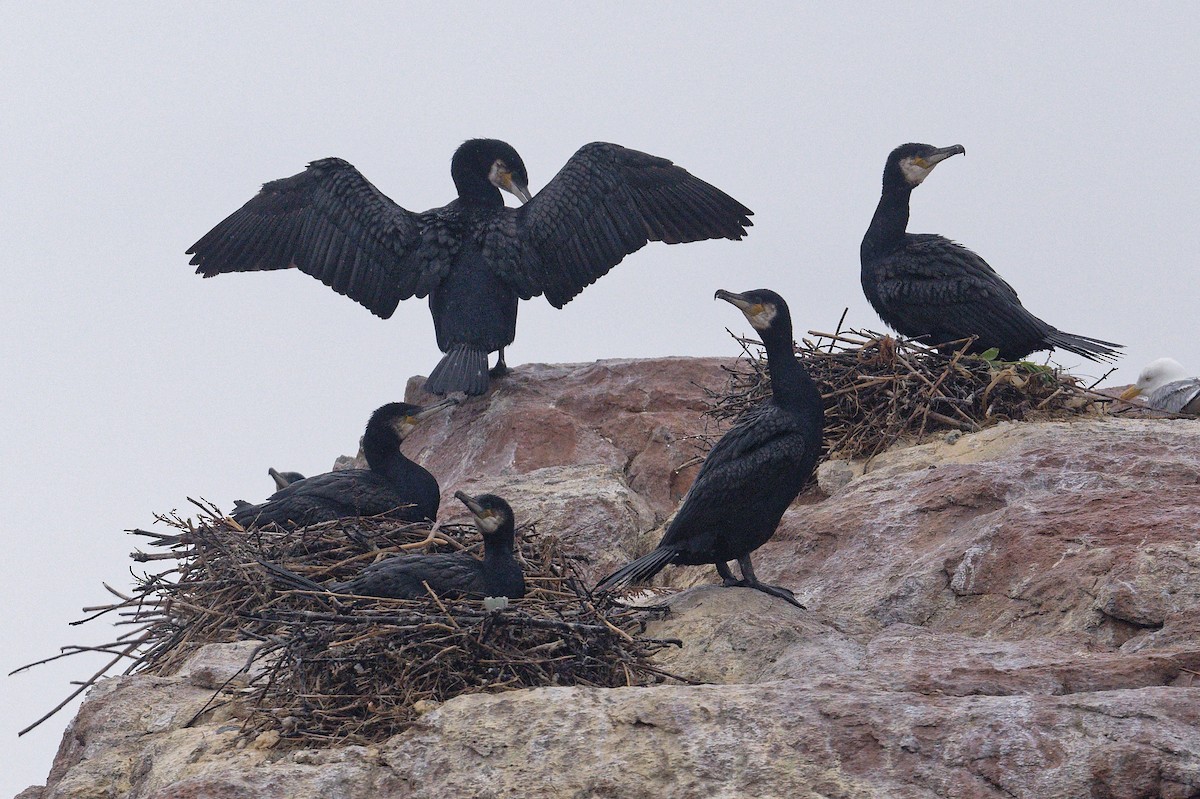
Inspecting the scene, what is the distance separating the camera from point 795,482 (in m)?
6.46

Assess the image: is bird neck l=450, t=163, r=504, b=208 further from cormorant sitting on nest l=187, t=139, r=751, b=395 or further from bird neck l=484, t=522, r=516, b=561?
bird neck l=484, t=522, r=516, b=561

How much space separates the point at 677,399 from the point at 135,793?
5.48 m

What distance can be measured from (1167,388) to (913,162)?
2220 mm

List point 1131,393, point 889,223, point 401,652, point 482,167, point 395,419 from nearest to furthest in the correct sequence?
point 401,652, point 395,419, point 889,223, point 1131,393, point 482,167

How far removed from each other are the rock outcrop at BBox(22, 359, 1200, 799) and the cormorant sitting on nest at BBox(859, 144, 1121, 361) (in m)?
1.06

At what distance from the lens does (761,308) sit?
266 inches

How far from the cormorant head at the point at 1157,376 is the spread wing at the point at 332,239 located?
16.1ft

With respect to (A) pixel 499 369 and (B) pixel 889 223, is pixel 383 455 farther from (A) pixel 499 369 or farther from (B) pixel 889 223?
(B) pixel 889 223

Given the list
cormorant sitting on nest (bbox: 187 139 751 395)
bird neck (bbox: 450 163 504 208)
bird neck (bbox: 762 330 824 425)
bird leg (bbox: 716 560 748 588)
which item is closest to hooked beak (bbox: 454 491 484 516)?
bird leg (bbox: 716 560 748 588)

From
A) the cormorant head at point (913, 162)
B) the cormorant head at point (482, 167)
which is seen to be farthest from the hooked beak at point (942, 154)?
the cormorant head at point (482, 167)

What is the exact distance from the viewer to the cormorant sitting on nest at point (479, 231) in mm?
10406

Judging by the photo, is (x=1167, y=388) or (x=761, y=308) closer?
(x=761, y=308)

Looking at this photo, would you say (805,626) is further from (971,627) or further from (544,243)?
(544,243)

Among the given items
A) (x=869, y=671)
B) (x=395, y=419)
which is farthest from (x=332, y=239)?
(x=869, y=671)
